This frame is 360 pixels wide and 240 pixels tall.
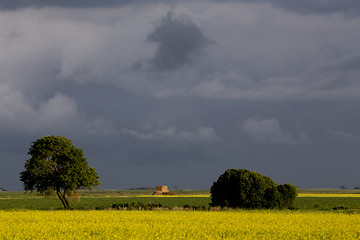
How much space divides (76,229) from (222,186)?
1372 inches

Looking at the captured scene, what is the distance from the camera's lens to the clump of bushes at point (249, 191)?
212 ft

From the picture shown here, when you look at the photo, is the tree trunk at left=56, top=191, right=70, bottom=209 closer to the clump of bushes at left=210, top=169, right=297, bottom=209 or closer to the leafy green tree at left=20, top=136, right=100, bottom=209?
the leafy green tree at left=20, top=136, right=100, bottom=209

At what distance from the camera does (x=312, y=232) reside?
113 ft

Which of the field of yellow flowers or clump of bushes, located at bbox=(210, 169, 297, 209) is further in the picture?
clump of bushes, located at bbox=(210, 169, 297, 209)

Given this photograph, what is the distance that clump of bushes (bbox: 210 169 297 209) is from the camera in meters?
64.6

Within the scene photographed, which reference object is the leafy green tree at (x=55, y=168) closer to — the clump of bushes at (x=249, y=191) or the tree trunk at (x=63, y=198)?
the tree trunk at (x=63, y=198)

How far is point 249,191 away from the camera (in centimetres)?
6488

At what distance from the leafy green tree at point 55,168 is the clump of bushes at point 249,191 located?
19006 mm

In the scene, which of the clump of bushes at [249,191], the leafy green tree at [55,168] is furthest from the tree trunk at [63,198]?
the clump of bushes at [249,191]

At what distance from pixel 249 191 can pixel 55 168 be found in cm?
2769

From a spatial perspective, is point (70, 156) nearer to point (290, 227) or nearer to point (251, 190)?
point (251, 190)

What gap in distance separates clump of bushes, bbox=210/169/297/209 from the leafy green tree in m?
19.0

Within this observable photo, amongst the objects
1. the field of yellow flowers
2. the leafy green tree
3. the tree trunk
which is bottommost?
the field of yellow flowers

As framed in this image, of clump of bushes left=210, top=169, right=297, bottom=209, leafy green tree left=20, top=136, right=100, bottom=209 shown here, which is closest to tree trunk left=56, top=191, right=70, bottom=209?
leafy green tree left=20, top=136, right=100, bottom=209
